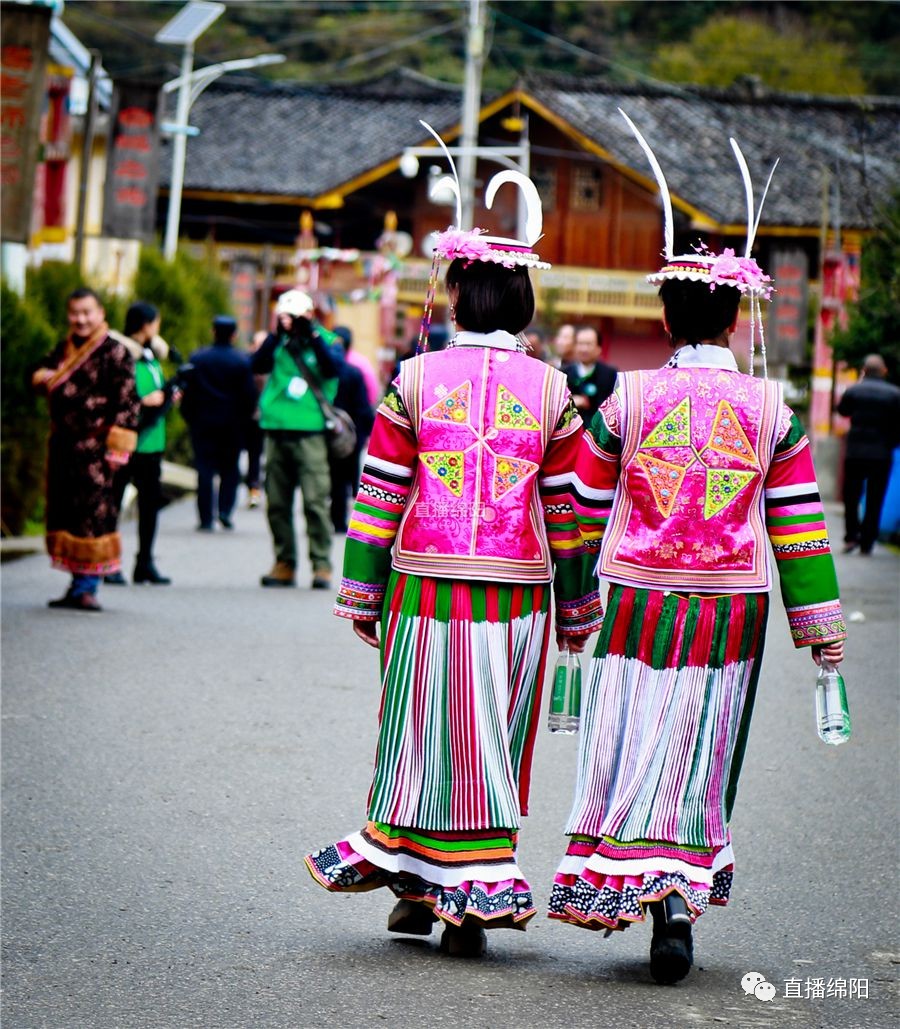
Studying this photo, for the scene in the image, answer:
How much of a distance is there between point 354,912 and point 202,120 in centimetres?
4220

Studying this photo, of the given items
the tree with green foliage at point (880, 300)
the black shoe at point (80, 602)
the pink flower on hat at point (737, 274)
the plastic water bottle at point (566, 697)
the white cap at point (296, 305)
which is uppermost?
the tree with green foliage at point (880, 300)

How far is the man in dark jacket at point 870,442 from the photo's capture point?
58.0 ft

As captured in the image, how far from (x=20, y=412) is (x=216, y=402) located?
2337 millimetres

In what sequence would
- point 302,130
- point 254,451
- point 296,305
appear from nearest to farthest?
1. point 296,305
2. point 254,451
3. point 302,130

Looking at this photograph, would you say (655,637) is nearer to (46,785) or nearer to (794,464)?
(794,464)

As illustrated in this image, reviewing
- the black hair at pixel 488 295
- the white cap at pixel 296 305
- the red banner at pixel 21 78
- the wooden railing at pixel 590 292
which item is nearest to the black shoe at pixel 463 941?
the black hair at pixel 488 295

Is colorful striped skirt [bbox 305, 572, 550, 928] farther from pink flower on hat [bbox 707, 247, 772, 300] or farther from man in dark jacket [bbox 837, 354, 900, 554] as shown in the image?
man in dark jacket [bbox 837, 354, 900, 554]

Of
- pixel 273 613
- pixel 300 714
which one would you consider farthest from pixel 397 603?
pixel 273 613

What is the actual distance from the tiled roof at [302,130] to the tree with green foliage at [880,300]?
67.2 feet

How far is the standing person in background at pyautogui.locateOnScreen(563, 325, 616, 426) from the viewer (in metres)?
14.4

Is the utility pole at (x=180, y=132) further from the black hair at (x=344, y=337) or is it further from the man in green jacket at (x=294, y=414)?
the man in green jacket at (x=294, y=414)

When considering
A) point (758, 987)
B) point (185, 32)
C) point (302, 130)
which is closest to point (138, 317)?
point (758, 987)

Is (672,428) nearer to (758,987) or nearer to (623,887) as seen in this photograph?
(623,887)

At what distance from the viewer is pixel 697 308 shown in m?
5.05
